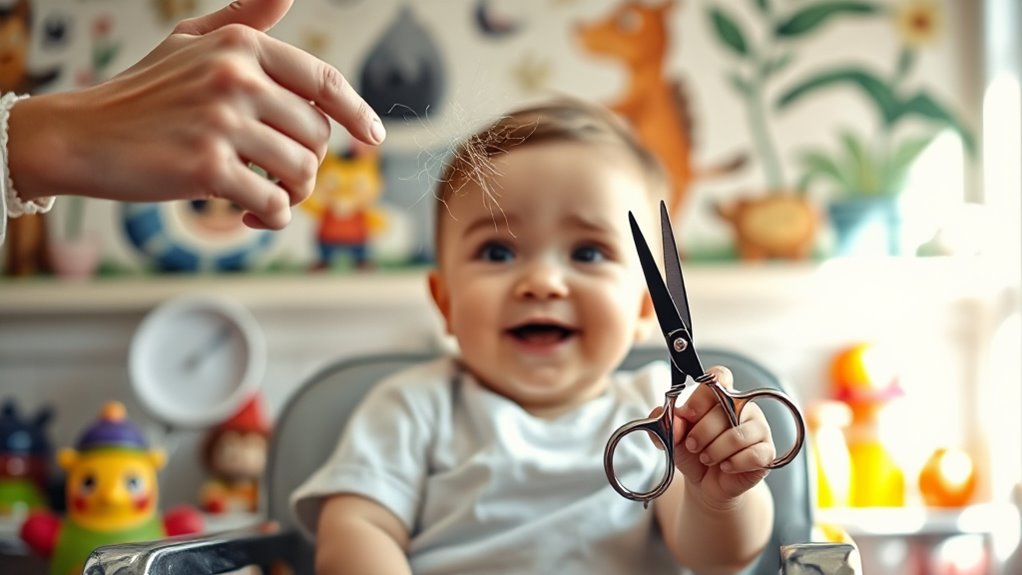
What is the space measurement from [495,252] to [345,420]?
1.00 feet

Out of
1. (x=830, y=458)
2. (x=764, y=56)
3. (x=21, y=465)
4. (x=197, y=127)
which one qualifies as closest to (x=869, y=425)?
(x=830, y=458)

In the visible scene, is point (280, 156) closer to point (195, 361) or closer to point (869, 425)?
point (195, 361)

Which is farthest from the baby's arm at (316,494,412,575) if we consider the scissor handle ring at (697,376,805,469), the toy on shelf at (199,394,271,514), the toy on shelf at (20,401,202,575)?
the toy on shelf at (199,394,271,514)

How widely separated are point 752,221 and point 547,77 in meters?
0.51

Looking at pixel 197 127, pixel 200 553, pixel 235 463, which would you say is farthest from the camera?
pixel 235 463

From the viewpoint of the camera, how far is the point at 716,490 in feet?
2.36

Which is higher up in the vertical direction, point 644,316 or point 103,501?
point 644,316

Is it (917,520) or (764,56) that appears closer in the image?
(917,520)

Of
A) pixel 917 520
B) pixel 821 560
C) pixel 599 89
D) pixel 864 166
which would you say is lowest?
pixel 917 520

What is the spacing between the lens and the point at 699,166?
2121 millimetres

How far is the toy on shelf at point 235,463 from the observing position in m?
1.91

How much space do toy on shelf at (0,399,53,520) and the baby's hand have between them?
4.89 feet

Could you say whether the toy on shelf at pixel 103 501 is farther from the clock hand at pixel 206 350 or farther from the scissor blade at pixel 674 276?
the scissor blade at pixel 674 276

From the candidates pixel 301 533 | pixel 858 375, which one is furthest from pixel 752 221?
pixel 301 533
